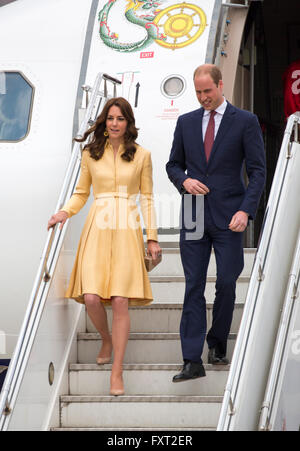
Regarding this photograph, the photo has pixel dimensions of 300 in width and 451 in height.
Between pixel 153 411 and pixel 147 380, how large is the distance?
29cm

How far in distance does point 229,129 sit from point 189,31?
94.4 inches

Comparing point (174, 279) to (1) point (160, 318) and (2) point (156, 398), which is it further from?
(2) point (156, 398)

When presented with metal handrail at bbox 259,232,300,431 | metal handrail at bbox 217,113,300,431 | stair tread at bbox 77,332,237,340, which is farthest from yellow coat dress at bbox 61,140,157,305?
metal handrail at bbox 259,232,300,431

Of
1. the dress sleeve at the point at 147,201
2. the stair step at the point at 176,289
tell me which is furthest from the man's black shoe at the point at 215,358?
the stair step at the point at 176,289

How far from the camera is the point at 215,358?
18.0 feet

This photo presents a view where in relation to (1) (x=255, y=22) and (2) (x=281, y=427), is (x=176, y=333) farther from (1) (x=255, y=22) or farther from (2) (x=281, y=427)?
(1) (x=255, y=22)

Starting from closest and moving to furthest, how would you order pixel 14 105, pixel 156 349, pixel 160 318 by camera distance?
pixel 156 349 → pixel 160 318 → pixel 14 105

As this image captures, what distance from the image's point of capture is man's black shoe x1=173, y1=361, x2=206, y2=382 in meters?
5.25

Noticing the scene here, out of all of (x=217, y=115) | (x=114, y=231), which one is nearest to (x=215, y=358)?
(x=114, y=231)

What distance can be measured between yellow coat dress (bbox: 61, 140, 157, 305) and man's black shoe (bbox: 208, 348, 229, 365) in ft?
1.82

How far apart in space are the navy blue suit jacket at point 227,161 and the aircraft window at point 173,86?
1893 mm

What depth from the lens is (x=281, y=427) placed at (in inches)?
194

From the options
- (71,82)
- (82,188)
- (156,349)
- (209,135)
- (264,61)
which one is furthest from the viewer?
(264,61)

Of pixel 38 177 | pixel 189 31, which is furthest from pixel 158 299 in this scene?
pixel 189 31
